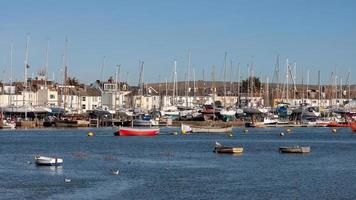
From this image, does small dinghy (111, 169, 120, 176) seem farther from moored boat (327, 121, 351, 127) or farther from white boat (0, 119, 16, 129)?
moored boat (327, 121, 351, 127)

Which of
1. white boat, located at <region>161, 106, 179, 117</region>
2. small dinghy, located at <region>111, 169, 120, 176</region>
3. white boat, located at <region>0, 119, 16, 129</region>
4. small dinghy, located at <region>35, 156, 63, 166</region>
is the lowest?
white boat, located at <region>0, 119, 16, 129</region>

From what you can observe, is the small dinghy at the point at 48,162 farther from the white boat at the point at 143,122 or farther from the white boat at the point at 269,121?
the white boat at the point at 269,121

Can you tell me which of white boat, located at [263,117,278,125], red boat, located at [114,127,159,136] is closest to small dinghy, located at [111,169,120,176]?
red boat, located at [114,127,159,136]

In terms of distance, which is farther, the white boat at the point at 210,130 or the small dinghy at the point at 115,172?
the white boat at the point at 210,130

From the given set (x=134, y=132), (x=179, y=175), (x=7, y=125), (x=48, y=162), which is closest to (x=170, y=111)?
(x=7, y=125)

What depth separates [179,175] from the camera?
208 feet

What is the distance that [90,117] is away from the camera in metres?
184

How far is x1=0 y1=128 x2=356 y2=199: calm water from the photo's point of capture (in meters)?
51.8

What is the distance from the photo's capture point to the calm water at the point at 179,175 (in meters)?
51.8

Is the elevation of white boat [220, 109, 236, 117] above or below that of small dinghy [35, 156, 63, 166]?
above

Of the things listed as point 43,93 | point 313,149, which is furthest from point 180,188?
point 43,93

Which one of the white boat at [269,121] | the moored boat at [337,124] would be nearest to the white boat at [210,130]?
the white boat at [269,121]

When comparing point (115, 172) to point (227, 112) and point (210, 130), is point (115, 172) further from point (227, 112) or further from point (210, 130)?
point (227, 112)

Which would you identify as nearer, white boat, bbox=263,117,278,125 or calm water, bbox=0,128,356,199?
calm water, bbox=0,128,356,199
